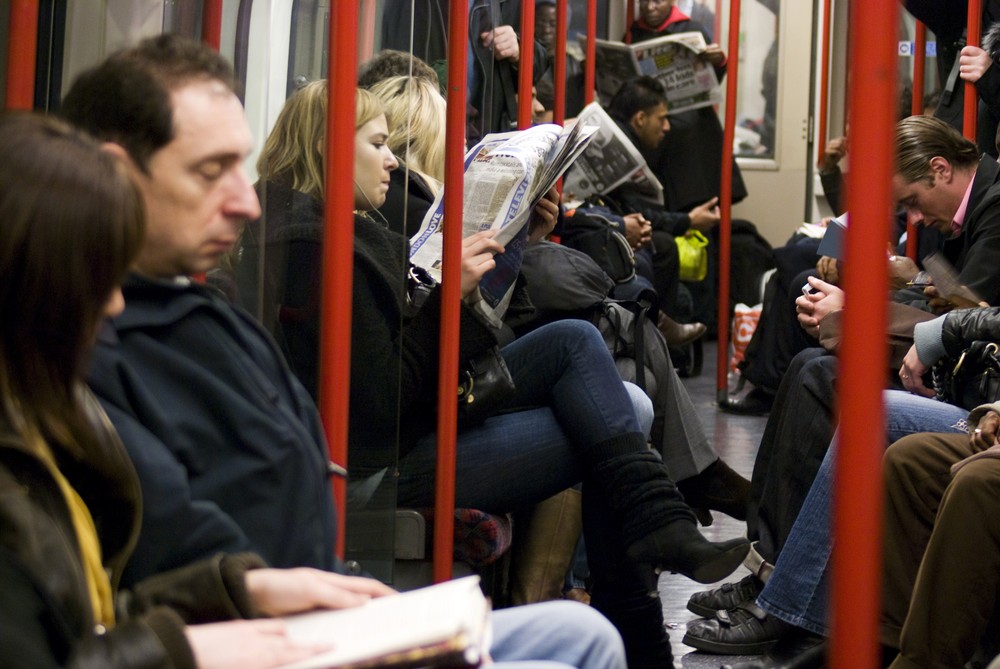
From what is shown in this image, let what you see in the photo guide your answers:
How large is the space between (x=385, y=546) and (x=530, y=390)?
1.56 ft

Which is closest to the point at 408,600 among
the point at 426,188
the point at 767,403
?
the point at 426,188

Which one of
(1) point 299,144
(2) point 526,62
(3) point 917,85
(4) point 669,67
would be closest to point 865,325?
(1) point 299,144

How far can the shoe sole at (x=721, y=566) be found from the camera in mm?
2240

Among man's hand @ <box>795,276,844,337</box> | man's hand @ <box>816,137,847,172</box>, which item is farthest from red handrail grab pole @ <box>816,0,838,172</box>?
man's hand @ <box>795,276,844,337</box>

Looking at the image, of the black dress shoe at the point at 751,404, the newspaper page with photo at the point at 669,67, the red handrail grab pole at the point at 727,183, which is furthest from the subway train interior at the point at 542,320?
the newspaper page with photo at the point at 669,67

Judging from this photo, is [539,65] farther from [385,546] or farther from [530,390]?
[385,546]

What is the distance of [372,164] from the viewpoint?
2.23 m

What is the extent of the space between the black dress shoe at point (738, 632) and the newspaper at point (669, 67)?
3.67 m

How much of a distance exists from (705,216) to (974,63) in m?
2.79

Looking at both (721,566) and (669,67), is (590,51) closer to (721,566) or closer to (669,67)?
(669,67)

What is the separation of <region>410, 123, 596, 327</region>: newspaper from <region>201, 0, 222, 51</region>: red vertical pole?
58 centimetres

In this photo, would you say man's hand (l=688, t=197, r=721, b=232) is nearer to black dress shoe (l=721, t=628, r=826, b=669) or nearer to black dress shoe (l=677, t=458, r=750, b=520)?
black dress shoe (l=677, t=458, r=750, b=520)

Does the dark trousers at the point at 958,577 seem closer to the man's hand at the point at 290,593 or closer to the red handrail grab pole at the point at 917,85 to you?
the man's hand at the point at 290,593

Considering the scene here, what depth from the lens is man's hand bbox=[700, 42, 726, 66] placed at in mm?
6020
